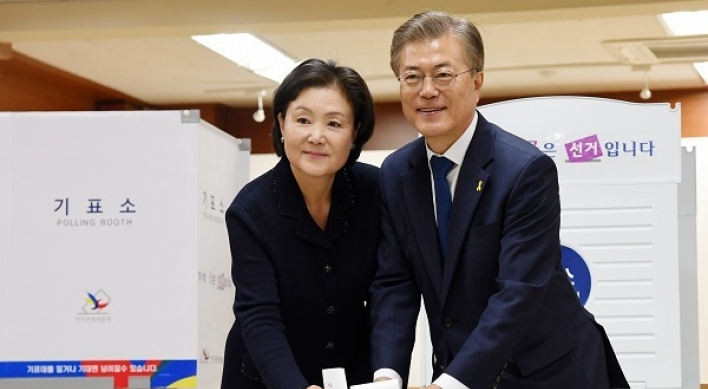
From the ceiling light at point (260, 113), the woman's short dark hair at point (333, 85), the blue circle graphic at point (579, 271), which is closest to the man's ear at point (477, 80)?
the woman's short dark hair at point (333, 85)

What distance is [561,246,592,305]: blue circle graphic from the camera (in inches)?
148

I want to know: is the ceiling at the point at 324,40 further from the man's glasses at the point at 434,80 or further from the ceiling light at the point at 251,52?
the man's glasses at the point at 434,80

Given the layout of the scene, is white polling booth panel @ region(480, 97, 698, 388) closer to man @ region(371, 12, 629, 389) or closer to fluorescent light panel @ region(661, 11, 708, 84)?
man @ region(371, 12, 629, 389)

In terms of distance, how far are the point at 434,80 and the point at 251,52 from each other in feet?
21.4

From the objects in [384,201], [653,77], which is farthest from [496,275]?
[653,77]

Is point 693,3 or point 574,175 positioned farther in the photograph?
point 693,3

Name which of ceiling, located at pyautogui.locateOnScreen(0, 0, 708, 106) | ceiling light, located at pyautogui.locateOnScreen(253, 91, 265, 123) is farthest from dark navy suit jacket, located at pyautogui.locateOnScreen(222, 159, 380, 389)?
ceiling light, located at pyautogui.locateOnScreen(253, 91, 265, 123)

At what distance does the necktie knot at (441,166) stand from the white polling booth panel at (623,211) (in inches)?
67.8

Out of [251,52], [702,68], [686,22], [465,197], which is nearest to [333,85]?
[465,197]

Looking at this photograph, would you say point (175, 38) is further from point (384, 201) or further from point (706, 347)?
point (384, 201)

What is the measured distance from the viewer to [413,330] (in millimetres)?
2158

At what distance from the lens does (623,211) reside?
3.73 m

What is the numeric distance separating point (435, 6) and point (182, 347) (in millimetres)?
3523

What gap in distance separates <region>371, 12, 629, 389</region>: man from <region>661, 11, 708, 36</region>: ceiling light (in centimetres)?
547
